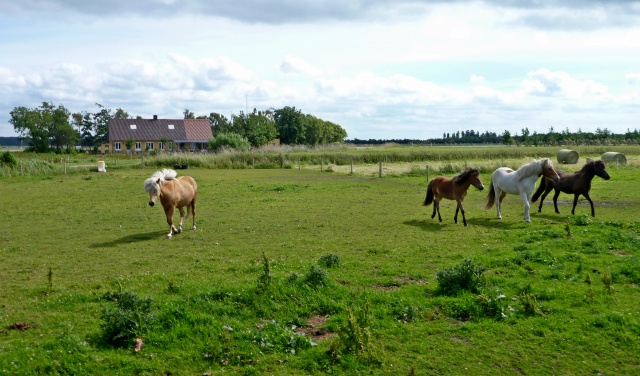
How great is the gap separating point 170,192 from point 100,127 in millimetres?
100524

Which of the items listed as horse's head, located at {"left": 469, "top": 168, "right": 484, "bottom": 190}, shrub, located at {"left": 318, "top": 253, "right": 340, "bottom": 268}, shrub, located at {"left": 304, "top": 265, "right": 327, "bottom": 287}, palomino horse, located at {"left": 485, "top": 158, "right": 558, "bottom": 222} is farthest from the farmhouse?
shrub, located at {"left": 304, "top": 265, "right": 327, "bottom": 287}

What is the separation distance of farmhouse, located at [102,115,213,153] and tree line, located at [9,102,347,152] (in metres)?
5.32

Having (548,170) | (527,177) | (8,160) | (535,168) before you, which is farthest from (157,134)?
(548,170)

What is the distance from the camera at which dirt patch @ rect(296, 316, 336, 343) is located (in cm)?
726

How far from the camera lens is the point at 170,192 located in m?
14.8

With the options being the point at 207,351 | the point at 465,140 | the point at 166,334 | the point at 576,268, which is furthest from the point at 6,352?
the point at 465,140

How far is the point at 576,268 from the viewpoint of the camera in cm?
994

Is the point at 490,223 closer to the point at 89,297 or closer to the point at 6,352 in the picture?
the point at 89,297

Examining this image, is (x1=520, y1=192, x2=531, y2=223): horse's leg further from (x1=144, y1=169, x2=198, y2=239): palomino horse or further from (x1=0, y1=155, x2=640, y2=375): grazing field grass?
(x1=144, y1=169, x2=198, y2=239): palomino horse

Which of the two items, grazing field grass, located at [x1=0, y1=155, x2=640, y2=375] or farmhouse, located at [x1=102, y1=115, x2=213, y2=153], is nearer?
grazing field grass, located at [x1=0, y1=155, x2=640, y2=375]

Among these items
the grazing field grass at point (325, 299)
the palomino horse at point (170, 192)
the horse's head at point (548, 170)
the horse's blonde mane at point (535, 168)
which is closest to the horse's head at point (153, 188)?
the palomino horse at point (170, 192)

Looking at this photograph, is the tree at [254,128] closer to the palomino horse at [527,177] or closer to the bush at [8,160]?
the bush at [8,160]

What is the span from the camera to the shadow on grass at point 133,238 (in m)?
13.3

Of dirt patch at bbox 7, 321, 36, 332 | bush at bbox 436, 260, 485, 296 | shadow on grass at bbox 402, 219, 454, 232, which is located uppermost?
bush at bbox 436, 260, 485, 296
